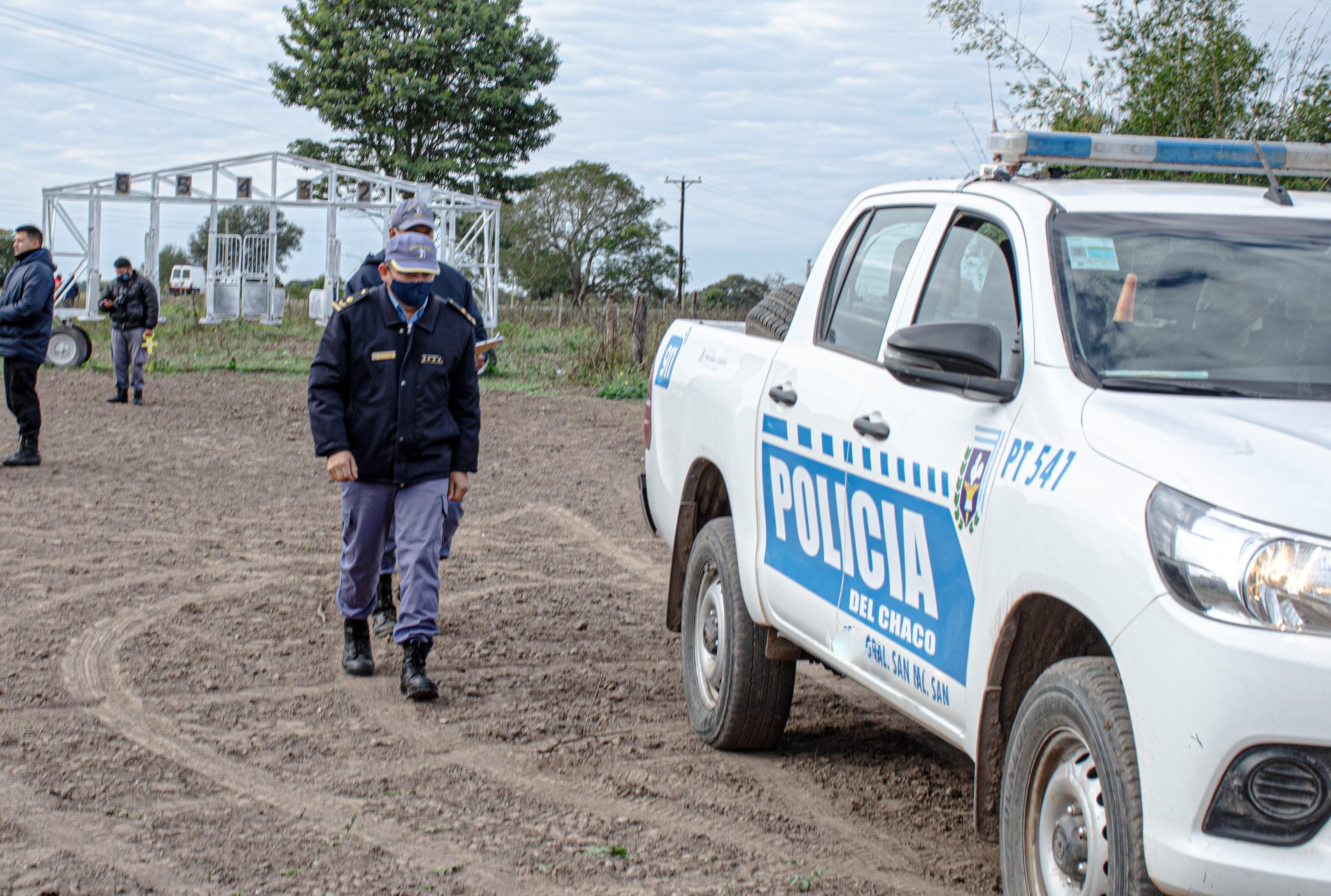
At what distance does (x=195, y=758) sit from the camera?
4.88m

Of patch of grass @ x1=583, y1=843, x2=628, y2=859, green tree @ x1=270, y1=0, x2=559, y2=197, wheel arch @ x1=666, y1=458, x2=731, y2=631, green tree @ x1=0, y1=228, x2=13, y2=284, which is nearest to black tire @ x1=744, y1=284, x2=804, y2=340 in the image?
wheel arch @ x1=666, y1=458, x2=731, y2=631

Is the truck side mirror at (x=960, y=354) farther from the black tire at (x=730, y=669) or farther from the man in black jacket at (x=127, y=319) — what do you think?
the man in black jacket at (x=127, y=319)

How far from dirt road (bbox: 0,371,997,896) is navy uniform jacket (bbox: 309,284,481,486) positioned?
3.37 feet

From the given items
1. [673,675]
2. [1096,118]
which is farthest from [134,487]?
[1096,118]

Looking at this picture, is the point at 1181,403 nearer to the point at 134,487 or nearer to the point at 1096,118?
the point at 1096,118

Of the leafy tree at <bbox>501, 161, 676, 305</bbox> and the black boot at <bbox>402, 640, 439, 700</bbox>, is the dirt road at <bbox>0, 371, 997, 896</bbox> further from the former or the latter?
the leafy tree at <bbox>501, 161, 676, 305</bbox>

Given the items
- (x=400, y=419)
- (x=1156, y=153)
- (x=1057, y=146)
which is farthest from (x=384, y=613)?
(x=1156, y=153)

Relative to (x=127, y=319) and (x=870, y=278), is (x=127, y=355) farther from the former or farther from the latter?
(x=870, y=278)

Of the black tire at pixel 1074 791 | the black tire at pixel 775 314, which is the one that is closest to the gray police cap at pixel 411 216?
the black tire at pixel 775 314

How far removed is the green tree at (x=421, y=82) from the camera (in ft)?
148

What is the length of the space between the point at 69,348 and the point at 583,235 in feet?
135

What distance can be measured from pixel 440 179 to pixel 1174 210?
4436cm

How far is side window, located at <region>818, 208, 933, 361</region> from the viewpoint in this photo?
→ 4.25 m

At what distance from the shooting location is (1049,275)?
3490 millimetres
